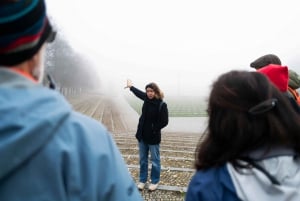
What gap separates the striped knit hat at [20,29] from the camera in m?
1.04

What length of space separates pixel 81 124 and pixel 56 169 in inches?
6.8

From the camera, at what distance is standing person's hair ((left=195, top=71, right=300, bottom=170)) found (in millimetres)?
1706

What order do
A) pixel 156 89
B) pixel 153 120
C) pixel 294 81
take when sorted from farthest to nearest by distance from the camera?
1. pixel 153 120
2. pixel 156 89
3. pixel 294 81

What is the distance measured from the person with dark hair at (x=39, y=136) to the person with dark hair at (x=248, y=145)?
65cm

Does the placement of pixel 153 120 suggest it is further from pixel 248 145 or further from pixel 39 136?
pixel 39 136

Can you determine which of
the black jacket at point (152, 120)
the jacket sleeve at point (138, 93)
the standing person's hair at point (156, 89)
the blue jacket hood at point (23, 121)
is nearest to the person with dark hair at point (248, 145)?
the blue jacket hood at point (23, 121)

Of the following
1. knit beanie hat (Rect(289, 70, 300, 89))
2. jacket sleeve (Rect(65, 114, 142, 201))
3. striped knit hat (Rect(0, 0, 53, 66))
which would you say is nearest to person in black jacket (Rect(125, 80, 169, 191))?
knit beanie hat (Rect(289, 70, 300, 89))

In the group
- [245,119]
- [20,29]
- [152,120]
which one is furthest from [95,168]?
[152,120]

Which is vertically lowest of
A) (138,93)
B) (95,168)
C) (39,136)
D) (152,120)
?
(152,120)

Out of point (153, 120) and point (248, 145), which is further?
point (153, 120)

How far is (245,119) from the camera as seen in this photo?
1716 millimetres

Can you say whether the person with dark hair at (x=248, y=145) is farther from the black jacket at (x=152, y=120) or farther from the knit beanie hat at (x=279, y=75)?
the black jacket at (x=152, y=120)

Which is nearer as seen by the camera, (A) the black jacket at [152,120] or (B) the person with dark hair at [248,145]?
(B) the person with dark hair at [248,145]

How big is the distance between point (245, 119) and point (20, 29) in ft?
3.84
